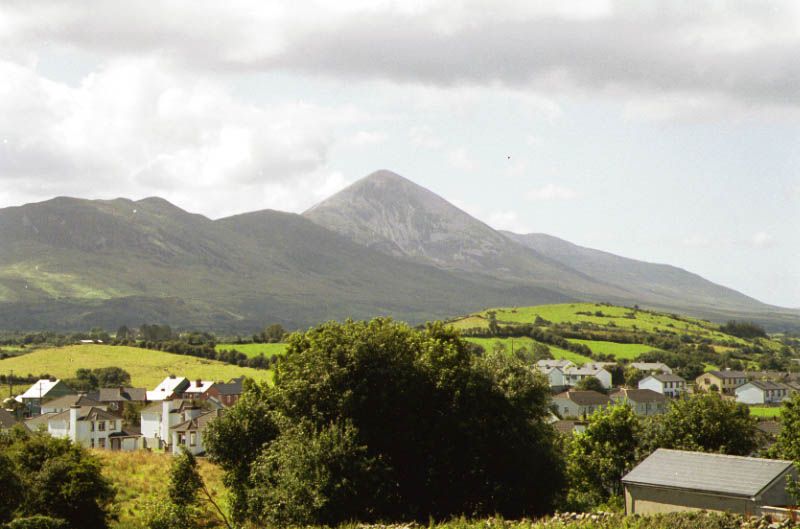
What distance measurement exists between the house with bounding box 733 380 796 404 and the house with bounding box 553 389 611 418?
26.4 metres

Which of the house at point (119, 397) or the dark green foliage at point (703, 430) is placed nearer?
the dark green foliage at point (703, 430)

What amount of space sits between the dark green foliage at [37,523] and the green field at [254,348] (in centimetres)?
10927

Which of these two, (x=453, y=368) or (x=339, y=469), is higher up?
(x=453, y=368)

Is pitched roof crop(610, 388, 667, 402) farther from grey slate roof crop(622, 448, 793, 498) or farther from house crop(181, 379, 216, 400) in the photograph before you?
grey slate roof crop(622, 448, 793, 498)

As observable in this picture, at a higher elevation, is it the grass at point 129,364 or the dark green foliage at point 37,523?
the dark green foliage at point 37,523

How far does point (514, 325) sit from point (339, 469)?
155 meters

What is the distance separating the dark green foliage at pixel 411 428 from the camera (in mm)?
30922

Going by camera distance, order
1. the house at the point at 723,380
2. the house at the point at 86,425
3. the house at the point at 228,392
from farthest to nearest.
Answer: the house at the point at 723,380 → the house at the point at 228,392 → the house at the point at 86,425

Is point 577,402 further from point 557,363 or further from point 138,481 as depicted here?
point 138,481

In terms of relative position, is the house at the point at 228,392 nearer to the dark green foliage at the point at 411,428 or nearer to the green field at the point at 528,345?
the green field at the point at 528,345

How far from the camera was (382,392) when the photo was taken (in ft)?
106

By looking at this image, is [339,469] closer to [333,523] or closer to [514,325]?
[333,523]

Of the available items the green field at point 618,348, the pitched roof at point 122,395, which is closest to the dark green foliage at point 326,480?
the pitched roof at point 122,395

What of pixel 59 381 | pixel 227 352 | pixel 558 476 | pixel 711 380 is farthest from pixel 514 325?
pixel 558 476
